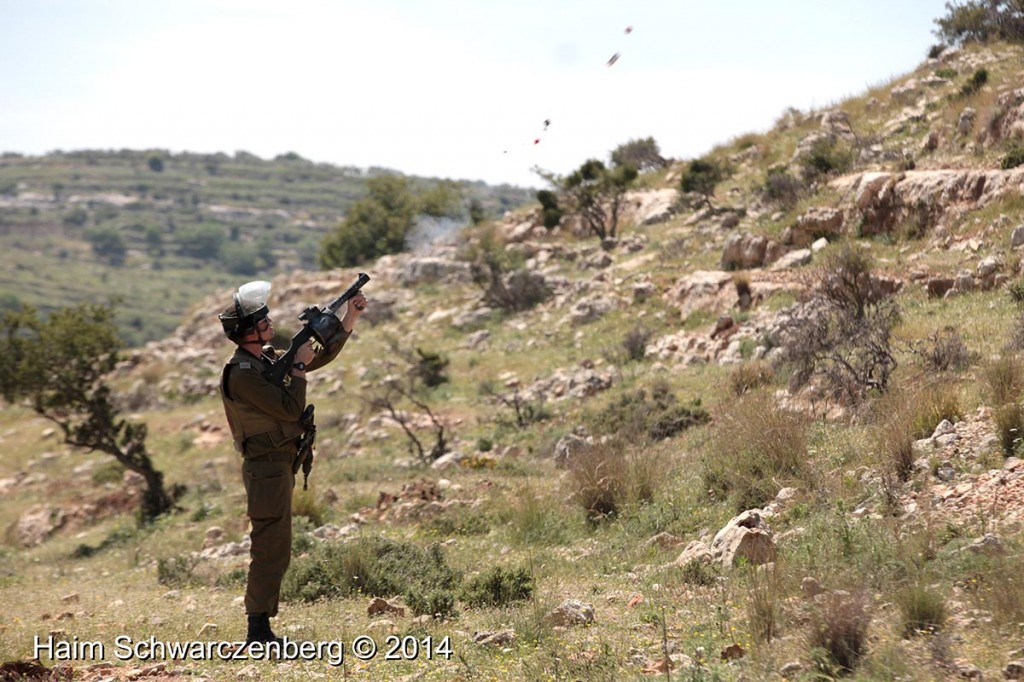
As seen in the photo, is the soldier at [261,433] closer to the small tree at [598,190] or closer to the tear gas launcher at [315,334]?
the tear gas launcher at [315,334]

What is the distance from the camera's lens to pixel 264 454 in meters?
5.17

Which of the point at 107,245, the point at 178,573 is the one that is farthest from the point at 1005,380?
the point at 107,245

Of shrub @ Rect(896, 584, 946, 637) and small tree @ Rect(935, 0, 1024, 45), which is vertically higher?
small tree @ Rect(935, 0, 1024, 45)

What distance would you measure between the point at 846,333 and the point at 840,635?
19.6ft

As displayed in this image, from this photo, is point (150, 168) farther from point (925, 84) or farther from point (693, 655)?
point (693, 655)

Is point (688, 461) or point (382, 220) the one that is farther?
point (382, 220)

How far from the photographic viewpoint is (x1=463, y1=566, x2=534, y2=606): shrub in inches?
230

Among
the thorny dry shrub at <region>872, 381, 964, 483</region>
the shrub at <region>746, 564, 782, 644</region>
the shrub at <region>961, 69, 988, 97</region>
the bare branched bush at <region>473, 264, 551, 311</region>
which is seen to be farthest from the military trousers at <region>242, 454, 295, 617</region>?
the bare branched bush at <region>473, 264, 551, 311</region>

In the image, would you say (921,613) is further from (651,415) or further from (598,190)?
(598,190)

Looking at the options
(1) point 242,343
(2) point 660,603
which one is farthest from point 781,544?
(1) point 242,343

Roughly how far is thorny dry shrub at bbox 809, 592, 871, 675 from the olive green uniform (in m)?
2.80

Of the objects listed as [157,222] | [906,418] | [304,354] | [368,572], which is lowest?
[368,572]

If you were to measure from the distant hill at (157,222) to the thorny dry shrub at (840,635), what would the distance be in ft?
287

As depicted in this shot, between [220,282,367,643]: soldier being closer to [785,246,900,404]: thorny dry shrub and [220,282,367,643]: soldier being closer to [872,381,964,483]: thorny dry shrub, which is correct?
[872,381,964,483]: thorny dry shrub
